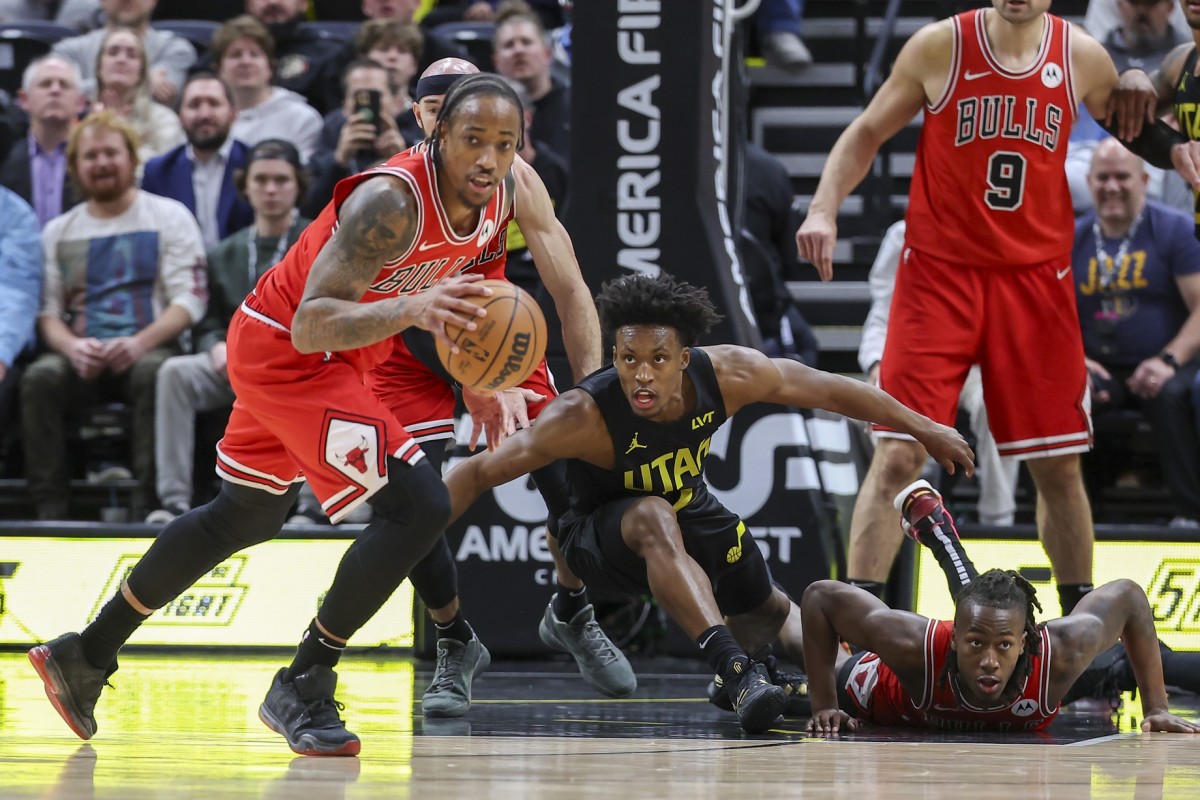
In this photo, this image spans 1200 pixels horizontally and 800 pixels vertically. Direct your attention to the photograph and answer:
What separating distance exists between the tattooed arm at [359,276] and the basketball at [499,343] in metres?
0.07

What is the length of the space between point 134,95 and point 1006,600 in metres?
5.79

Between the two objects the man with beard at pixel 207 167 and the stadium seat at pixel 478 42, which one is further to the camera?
the stadium seat at pixel 478 42

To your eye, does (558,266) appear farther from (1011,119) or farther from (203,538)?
(1011,119)

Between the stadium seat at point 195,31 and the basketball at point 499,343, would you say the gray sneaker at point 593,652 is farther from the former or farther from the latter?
the stadium seat at point 195,31

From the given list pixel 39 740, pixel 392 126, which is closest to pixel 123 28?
pixel 392 126

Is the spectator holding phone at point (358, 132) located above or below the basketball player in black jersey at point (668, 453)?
above

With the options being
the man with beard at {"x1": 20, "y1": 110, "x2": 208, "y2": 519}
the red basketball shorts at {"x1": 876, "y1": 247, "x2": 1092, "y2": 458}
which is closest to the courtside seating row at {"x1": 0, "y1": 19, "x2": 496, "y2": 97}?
the man with beard at {"x1": 20, "y1": 110, "x2": 208, "y2": 519}

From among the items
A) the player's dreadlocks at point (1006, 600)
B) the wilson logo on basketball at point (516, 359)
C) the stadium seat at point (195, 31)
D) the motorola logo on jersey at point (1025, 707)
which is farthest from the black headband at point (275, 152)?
the motorola logo on jersey at point (1025, 707)

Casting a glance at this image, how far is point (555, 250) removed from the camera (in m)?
4.93

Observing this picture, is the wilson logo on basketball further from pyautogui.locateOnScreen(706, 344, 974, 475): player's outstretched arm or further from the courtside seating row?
the courtside seating row

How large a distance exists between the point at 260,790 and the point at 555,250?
2134mm

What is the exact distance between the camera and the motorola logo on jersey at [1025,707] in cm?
473

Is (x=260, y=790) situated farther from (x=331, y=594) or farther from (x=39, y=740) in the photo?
(x=39, y=740)

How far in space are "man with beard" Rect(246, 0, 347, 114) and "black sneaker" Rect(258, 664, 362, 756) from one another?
5560 millimetres
